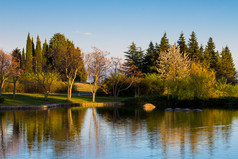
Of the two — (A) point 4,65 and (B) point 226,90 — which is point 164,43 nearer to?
(B) point 226,90

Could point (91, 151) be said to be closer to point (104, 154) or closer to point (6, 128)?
point (104, 154)

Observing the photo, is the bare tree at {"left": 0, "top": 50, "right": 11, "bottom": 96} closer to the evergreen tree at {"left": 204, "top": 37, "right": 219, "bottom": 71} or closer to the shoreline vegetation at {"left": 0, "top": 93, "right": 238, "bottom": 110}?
the shoreline vegetation at {"left": 0, "top": 93, "right": 238, "bottom": 110}

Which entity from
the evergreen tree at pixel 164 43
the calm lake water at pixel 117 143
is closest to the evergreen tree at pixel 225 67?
the evergreen tree at pixel 164 43

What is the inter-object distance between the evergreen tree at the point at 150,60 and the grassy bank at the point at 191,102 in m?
29.7

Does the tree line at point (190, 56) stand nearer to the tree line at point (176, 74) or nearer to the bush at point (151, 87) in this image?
the tree line at point (176, 74)

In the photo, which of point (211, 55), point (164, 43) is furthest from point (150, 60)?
point (211, 55)

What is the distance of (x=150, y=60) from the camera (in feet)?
254

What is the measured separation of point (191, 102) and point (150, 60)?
35797mm

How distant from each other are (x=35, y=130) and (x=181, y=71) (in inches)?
1537

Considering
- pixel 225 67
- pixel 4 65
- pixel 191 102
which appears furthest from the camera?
pixel 225 67

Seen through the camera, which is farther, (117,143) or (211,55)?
(211,55)

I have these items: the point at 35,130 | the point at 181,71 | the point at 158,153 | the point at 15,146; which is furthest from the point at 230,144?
the point at 181,71

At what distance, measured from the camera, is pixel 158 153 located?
11930 mm

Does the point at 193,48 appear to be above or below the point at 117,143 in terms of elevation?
above
